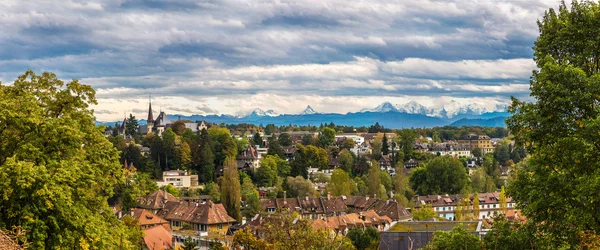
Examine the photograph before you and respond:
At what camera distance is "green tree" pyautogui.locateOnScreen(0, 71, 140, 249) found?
12789 mm

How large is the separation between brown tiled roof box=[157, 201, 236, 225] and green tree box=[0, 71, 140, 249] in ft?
115

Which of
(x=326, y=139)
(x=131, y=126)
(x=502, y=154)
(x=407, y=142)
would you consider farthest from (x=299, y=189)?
(x=502, y=154)

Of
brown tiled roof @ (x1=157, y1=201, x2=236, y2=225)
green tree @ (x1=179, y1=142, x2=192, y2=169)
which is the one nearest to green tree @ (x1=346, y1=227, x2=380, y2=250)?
brown tiled roof @ (x1=157, y1=201, x2=236, y2=225)

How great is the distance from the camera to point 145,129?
12456 cm

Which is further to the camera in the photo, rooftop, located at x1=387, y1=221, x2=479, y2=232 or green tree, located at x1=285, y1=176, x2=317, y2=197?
green tree, located at x1=285, y1=176, x2=317, y2=197

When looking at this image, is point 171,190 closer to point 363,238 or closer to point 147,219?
point 147,219

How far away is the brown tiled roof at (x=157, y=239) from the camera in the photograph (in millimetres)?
33781

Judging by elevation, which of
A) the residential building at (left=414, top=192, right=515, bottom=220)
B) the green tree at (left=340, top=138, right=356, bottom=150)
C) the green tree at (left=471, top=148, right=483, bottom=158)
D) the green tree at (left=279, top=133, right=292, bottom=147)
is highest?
the green tree at (left=279, top=133, right=292, bottom=147)

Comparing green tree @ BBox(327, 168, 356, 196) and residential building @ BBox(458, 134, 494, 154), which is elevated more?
residential building @ BBox(458, 134, 494, 154)

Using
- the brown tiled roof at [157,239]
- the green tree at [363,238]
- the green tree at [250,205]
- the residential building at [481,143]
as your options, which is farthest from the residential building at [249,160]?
the residential building at [481,143]

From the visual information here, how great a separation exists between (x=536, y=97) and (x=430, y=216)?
140 ft

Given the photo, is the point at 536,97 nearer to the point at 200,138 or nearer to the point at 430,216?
the point at 430,216

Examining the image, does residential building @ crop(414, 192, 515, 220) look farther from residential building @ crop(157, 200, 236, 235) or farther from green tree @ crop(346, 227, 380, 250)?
green tree @ crop(346, 227, 380, 250)

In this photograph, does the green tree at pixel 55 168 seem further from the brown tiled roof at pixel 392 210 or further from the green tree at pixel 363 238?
the brown tiled roof at pixel 392 210
